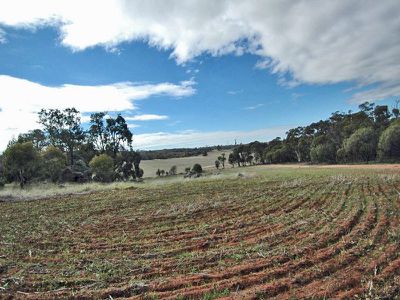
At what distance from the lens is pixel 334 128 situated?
8419 cm

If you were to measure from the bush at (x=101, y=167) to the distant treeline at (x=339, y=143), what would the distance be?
45992 mm

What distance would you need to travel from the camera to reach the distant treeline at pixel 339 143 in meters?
60.6

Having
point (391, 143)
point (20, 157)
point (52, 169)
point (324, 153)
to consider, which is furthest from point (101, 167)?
point (324, 153)

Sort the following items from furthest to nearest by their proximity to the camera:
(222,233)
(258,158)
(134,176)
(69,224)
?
(258,158) → (134,176) → (69,224) → (222,233)

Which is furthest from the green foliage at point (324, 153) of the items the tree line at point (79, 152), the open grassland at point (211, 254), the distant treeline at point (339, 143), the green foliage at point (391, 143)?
the open grassland at point (211, 254)

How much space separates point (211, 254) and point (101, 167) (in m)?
44.1

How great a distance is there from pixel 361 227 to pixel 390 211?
11.8 ft

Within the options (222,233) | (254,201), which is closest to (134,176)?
(254,201)

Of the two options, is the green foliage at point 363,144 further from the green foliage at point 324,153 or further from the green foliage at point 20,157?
the green foliage at point 20,157

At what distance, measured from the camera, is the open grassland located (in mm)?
6516

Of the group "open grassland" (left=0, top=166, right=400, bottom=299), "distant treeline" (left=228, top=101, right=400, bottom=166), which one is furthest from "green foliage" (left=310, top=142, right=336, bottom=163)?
"open grassland" (left=0, top=166, right=400, bottom=299)

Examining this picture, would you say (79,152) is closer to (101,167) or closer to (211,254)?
(101,167)

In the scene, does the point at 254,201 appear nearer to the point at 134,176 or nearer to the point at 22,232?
the point at 22,232

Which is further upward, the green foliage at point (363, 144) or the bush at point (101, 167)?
the green foliage at point (363, 144)
